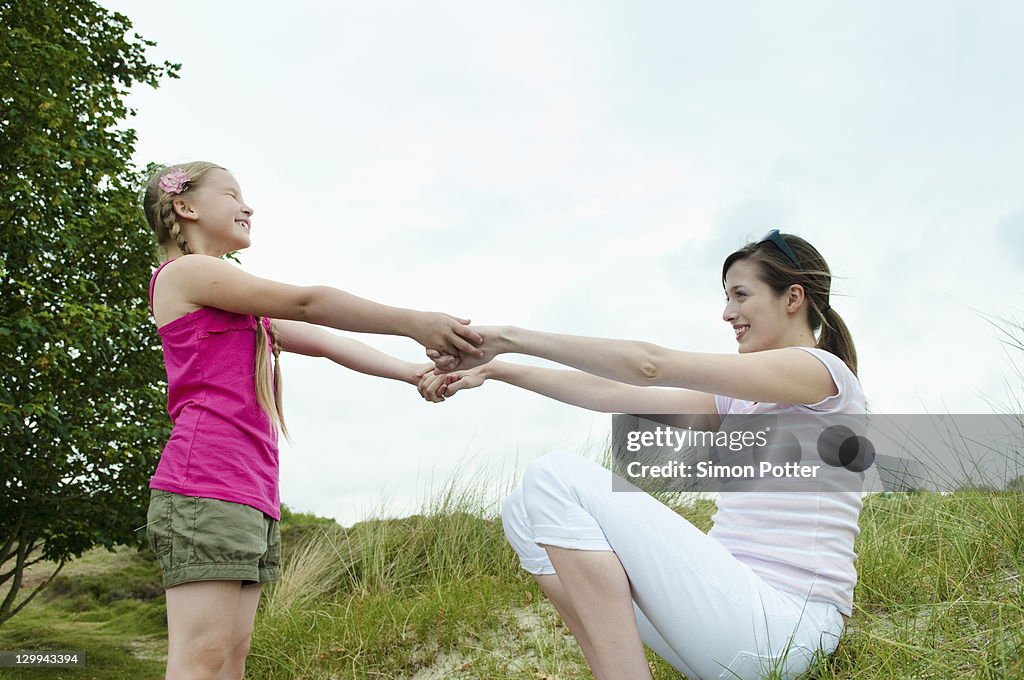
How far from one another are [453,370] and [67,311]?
14.2 ft

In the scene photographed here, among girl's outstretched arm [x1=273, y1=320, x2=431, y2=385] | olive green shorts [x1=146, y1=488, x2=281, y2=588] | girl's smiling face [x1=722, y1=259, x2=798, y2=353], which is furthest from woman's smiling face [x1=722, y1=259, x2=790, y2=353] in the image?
olive green shorts [x1=146, y1=488, x2=281, y2=588]

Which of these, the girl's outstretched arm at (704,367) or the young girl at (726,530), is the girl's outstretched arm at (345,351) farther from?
the girl's outstretched arm at (704,367)

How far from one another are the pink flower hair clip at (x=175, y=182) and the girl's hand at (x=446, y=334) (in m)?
0.92

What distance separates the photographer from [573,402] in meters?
3.14

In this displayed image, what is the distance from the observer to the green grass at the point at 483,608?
278cm

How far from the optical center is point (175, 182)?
112 inches

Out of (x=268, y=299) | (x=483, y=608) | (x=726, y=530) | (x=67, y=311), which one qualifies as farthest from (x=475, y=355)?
(x=67, y=311)

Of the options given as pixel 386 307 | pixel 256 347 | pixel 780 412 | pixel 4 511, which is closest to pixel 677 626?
pixel 780 412

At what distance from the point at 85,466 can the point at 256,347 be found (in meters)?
4.96

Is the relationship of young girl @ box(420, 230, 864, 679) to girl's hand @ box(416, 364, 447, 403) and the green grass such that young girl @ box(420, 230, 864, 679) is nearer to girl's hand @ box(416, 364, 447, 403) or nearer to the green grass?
the green grass

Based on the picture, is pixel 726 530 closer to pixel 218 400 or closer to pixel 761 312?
pixel 761 312

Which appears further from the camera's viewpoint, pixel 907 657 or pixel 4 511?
pixel 4 511

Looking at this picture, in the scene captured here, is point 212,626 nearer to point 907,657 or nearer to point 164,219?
point 164,219
